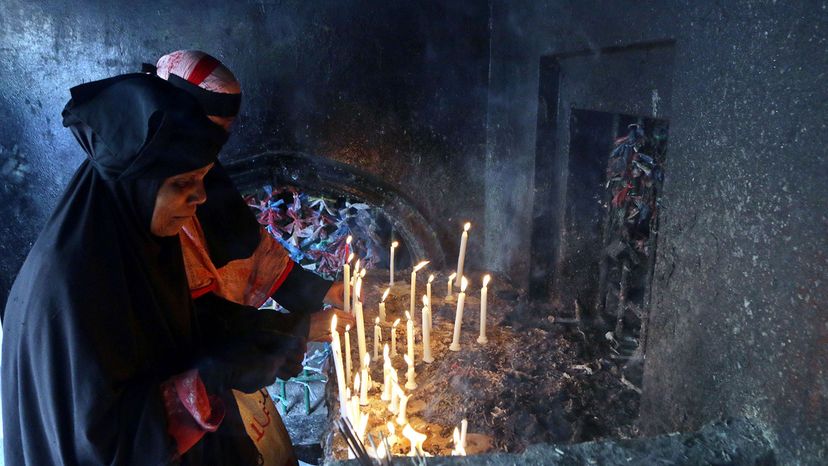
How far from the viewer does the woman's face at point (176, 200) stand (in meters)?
1.90

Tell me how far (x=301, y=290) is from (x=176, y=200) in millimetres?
1595

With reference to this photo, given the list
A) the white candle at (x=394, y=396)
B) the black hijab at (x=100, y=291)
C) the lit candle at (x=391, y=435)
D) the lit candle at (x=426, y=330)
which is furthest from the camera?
the lit candle at (x=426, y=330)

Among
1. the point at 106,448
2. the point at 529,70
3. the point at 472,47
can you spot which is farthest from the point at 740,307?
the point at 472,47

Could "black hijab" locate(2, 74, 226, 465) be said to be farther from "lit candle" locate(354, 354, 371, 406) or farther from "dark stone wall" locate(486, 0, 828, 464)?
"dark stone wall" locate(486, 0, 828, 464)

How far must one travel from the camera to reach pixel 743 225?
1879 mm

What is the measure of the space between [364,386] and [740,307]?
1676 mm

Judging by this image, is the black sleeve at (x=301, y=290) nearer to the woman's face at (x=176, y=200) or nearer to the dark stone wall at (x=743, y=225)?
the woman's face at (x=176, y=200)

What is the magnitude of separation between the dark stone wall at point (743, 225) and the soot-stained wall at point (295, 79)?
7.62ft

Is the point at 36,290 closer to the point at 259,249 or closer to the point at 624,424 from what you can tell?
Answer: the point at 259,249

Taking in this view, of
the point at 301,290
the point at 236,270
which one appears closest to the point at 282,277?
the point at 301,290

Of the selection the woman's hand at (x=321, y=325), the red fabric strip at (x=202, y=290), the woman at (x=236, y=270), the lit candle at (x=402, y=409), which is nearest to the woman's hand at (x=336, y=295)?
the woman at (x=236, y=270)

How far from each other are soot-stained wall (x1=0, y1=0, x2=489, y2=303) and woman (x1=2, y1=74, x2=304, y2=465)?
10.4 ft

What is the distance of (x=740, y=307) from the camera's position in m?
1.90

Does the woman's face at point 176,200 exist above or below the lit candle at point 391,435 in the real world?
above
